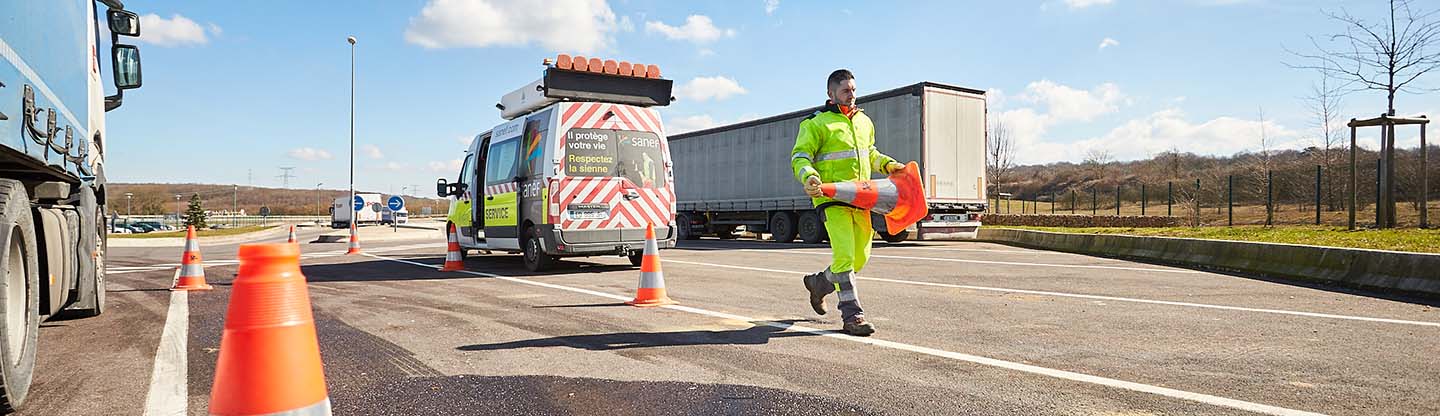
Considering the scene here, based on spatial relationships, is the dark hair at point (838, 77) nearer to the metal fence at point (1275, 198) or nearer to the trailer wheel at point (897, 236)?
the trailer wheel at point (897, 236)

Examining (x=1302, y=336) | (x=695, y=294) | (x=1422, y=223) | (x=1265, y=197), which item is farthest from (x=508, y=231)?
(x=1265, y=197)

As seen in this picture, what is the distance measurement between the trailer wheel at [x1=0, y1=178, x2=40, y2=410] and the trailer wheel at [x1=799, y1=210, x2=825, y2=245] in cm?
1577

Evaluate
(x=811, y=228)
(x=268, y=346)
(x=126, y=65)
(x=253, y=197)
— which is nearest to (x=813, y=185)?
(x=268, y=346)

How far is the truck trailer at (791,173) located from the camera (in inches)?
661

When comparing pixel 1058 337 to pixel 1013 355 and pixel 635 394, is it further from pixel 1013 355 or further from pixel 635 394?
pixel 635 394

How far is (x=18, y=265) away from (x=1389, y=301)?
9.31 meters

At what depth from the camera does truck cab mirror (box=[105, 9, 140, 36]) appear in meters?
6.62

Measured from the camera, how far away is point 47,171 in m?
4.18

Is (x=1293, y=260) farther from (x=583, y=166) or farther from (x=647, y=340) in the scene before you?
(x=583, y=166)

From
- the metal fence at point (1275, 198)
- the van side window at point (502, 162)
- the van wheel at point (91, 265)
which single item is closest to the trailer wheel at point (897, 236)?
the van side window at point (502, 162)

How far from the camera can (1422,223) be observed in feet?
50.8

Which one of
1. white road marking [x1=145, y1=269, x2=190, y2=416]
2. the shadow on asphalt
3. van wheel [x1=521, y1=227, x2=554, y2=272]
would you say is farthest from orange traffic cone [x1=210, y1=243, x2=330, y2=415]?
van wheel [x1=521, y1=227, x2=554, y2=272]

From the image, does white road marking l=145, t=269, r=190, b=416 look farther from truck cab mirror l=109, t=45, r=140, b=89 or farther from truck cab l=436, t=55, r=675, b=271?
truck cab l=436, t=55, r=675, b=271

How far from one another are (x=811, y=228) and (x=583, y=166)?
1019 centimetres
